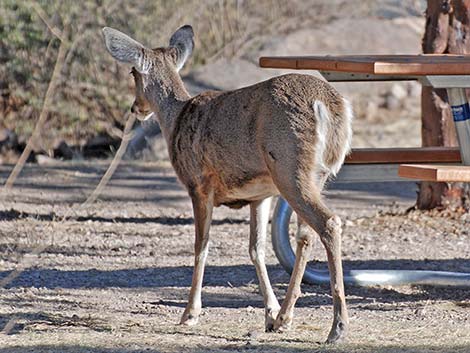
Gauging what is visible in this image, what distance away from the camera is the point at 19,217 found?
1010 cm

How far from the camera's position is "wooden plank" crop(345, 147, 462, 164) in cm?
765

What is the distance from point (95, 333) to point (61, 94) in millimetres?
8389

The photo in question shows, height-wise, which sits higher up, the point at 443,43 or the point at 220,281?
the point at 443,43


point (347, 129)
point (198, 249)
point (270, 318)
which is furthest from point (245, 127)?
point (270, 318)

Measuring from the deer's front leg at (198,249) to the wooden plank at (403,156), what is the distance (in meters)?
1.53

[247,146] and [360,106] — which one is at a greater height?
[247,146]

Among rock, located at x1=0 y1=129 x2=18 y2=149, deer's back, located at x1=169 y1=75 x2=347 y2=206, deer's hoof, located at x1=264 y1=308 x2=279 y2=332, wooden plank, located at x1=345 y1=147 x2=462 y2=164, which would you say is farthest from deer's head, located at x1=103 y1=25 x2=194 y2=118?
rock, located at x1=0 y1=129 x2=18 y2=149

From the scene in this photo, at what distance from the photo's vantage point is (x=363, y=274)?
7688 millimetres

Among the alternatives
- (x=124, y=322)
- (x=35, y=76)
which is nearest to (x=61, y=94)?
(x=35, y=76)

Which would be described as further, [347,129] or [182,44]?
[182,44]

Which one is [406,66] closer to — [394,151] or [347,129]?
[347,129]

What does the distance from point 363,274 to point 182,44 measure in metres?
1.99

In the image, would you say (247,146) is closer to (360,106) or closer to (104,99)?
(104,99)

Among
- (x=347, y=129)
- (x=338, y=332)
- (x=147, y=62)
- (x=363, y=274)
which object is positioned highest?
(x=147, y=62)
